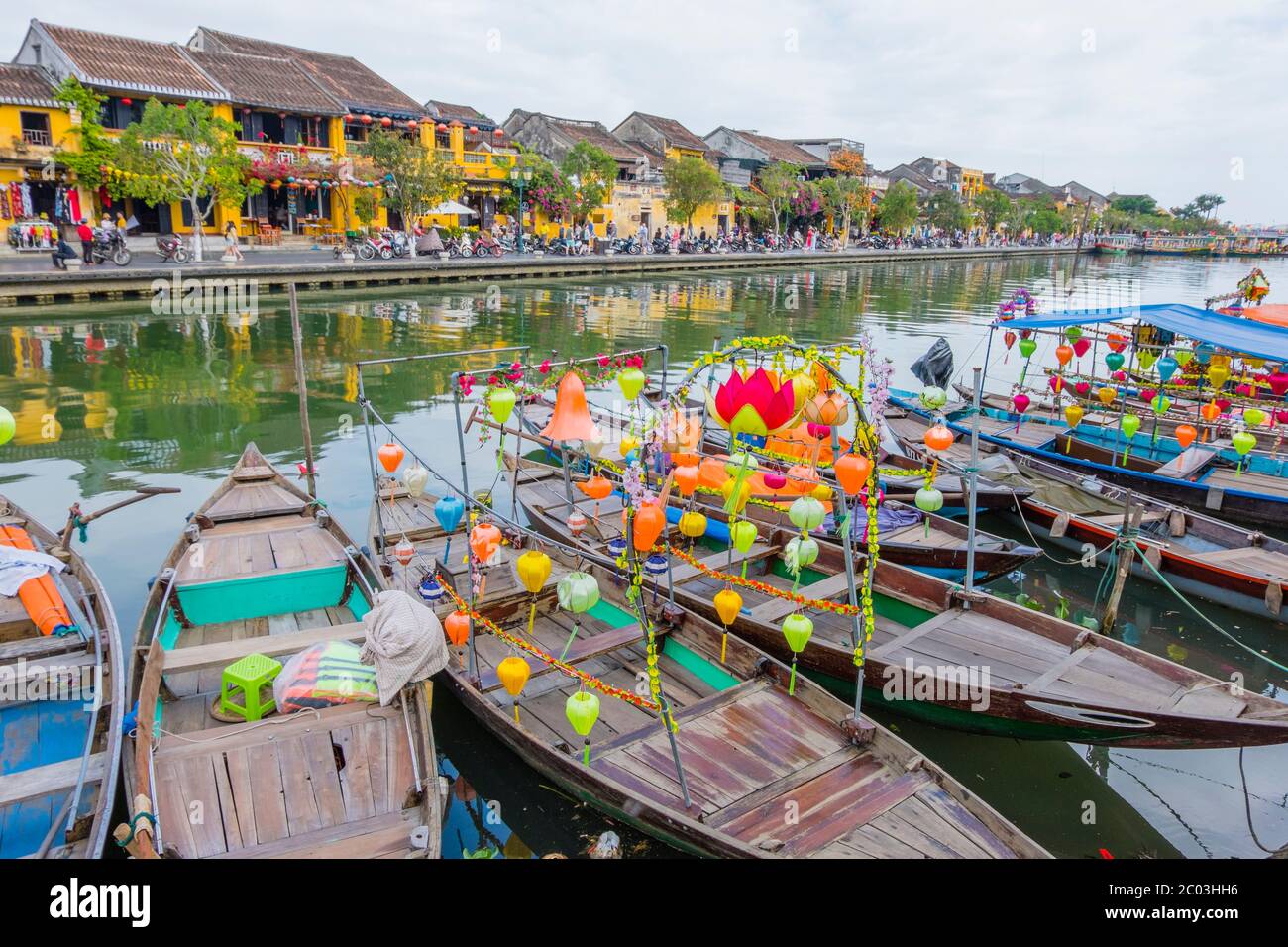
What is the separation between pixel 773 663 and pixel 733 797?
146 cm

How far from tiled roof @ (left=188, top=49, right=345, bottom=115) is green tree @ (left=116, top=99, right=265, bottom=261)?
6852 mm

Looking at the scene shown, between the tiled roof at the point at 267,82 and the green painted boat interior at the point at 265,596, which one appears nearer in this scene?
the green painted boat interior at the point at 265,596

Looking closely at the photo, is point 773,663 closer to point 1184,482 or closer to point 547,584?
point 547,584

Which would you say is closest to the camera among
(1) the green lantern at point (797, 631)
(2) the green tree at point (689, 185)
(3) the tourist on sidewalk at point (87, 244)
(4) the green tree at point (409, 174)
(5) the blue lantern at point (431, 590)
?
(1) the green lantern at point (797, 631)

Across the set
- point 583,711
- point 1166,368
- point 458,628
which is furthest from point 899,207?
point 583,711

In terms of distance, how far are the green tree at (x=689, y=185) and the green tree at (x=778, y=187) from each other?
7.74 meters

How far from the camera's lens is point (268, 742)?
6250 millimetres

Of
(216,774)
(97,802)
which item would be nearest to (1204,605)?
(216,774)

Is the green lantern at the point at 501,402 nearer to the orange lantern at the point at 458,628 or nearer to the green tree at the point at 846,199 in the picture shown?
the orange lantern at the point at 458,628

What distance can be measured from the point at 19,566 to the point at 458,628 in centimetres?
406

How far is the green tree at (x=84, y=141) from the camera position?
103 feet

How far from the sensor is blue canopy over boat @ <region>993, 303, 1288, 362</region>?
12.8 metres

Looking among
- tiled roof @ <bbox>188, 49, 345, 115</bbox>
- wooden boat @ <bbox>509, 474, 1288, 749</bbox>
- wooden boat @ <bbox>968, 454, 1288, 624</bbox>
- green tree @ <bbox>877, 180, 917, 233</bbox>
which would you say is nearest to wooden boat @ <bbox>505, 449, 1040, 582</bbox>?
wooden boat @ <bbox>509, 474, 1288, 749</bbox>

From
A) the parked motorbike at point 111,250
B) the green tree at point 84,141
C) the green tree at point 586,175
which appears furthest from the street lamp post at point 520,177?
the parked motorbike at point 111,250
